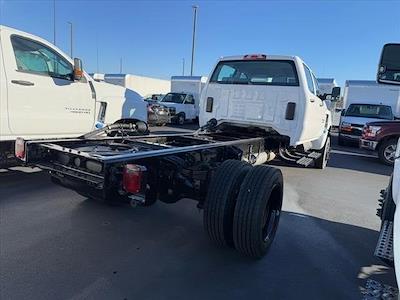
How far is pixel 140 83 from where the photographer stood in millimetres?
32531

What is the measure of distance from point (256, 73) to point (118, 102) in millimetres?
2761

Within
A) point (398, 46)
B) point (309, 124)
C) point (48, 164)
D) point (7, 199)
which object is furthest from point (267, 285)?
point (309, 124)

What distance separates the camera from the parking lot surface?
9.90 feet

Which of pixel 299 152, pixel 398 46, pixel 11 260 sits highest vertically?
pixel 398 46

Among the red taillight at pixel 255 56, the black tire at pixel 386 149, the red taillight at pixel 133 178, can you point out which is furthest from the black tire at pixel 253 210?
the black tire at pixel 386 149

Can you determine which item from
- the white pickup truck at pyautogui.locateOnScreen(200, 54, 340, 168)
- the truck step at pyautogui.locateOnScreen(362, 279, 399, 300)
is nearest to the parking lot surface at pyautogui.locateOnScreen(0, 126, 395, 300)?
the truck step at pyautogui.locateOnScreen(362, 279, 399, 300)

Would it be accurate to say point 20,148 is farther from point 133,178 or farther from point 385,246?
point 385,246

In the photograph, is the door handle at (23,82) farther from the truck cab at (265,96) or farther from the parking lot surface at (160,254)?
the truck cab at (265,96)

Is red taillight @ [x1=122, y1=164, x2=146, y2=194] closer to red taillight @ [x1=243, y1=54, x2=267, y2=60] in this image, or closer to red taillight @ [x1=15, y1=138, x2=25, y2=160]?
red taillight @ [x1=15, y1=138, x2=25, y2=160]

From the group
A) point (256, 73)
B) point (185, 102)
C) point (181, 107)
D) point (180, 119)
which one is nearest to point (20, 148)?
point (256, 73)

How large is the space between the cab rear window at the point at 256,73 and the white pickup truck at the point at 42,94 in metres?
2.23

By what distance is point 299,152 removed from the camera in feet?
27.2

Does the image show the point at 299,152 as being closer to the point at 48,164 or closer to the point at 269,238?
the point at 269,238

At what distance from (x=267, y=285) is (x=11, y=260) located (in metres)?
2.33
